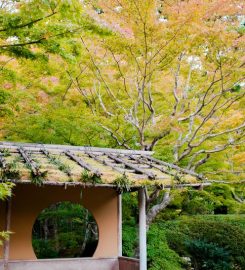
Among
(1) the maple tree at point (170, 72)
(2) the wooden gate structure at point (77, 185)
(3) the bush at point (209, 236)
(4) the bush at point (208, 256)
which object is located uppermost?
(1) the maple tree at point (170, 72)

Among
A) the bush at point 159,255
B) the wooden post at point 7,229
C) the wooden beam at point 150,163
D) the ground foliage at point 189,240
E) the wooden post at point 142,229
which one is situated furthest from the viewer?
the ground foliage at point 189,240

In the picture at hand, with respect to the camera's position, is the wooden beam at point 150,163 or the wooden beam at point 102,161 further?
the wooden beam at point 150,163

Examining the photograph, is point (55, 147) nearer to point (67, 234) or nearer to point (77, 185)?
point (77, 185)

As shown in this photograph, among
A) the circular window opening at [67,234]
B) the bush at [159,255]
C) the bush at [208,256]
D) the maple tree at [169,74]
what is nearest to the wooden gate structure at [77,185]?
the maple tree at [169,74]

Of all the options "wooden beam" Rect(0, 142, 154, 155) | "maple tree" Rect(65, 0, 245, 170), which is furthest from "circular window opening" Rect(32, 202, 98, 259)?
"wooden beam" Rect(0, 142, 154, 155)

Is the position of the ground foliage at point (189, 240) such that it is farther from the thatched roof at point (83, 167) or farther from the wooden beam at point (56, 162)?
the wooden beam at point (56, 162)

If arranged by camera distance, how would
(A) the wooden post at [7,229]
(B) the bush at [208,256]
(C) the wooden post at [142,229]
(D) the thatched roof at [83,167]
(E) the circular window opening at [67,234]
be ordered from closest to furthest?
1. (D) the thatched roof at [83,167]
2. (C) the wooden post at [142,229]
3. (A) the wooden post at [7,229]
4. (B) the bush at [208,256]
5. (E) the circular window opening at [67,234]

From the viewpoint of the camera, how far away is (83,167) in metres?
6.20

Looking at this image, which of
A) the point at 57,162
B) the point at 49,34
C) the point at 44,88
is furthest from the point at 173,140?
the point at 49,34

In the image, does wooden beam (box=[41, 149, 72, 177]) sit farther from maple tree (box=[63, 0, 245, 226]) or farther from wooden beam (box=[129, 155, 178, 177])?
maple tree (box=[63, 0, 245, 226])

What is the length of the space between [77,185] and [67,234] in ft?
23.5

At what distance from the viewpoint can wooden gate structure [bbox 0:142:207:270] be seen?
18.5ft

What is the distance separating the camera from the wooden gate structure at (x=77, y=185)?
5.65 meters

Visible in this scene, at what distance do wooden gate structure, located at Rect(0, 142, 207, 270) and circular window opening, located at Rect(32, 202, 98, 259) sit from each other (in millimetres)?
2813
